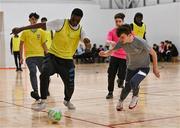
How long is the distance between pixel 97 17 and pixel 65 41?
2503cm

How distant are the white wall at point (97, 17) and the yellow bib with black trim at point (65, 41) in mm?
21055

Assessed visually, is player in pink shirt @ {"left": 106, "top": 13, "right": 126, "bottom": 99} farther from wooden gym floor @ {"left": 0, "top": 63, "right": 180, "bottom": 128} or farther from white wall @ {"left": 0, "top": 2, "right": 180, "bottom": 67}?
white wall @ {"left": 0, "top": 2, "right": 180, "bottom": 67}

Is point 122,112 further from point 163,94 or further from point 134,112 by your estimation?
point 163,94

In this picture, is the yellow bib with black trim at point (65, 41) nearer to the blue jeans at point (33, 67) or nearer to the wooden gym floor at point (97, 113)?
the wooden gym floor at point (97, 113)

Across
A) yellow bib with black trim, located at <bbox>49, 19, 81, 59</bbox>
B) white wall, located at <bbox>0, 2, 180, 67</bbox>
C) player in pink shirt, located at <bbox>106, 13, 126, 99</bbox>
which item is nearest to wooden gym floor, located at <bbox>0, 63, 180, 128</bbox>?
player in pink shirt, located at <bbox>106, 13, 126, 99</bbox>

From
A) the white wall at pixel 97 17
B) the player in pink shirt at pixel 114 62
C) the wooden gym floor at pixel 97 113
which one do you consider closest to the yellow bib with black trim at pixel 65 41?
the wooden gym floor at pixel 97 113

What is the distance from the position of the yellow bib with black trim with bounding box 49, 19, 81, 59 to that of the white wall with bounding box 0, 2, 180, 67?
2105 cm

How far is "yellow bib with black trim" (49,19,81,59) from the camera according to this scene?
7348 millimetres

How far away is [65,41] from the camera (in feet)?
24.2

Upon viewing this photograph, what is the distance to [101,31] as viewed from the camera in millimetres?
32562

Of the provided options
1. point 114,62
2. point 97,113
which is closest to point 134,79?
point 97,113

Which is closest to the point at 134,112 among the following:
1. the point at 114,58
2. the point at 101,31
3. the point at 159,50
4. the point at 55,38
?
the point at 55,38

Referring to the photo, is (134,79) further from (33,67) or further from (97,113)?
(33,67)

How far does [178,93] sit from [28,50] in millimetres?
3780
